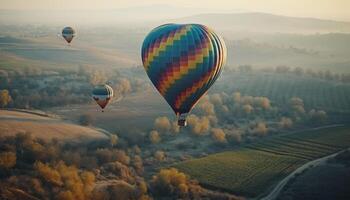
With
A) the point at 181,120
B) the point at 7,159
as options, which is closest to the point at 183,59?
the point at 181,120

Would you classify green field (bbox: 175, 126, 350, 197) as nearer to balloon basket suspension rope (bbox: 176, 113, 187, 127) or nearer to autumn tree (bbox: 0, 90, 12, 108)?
balloon basket suspension rope (bbox: 176, 113, 187, 127)

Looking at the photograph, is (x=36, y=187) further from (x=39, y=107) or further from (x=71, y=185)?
(x=39, y=107)

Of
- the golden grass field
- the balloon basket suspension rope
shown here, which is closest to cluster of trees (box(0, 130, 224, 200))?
the golden grass field

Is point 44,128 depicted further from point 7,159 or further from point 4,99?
point 4,99

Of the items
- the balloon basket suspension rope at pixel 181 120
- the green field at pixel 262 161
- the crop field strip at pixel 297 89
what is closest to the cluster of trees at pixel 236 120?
the green field at pixel 262 161

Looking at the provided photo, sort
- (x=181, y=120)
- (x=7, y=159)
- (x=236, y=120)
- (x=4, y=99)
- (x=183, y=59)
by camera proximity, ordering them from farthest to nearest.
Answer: (x=236, y=120), (x=4, y=99), (x=7, y=159), (x=181, y=120), (x=183, y=59)

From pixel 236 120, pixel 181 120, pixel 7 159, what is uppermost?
pixel 181 120
